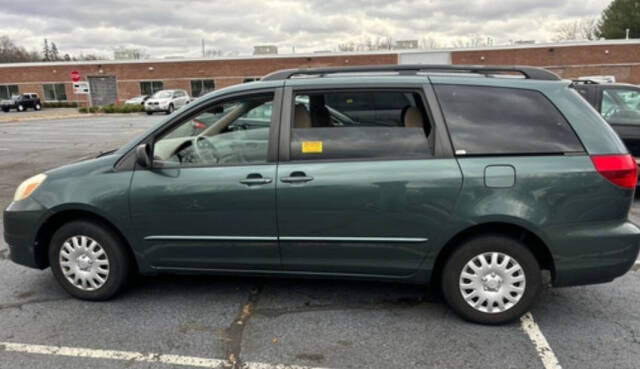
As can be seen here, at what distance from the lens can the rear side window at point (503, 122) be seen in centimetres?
310

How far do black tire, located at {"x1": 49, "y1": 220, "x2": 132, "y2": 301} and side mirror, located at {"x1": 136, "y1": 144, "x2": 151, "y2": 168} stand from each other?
2.10ft

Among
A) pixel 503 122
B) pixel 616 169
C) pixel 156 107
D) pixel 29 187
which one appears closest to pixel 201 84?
pixel 156 107

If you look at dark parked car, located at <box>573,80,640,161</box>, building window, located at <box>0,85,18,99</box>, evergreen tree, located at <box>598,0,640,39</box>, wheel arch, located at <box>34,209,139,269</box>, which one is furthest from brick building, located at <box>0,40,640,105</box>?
wheel arch, located at <box>34,209,139,269</box>

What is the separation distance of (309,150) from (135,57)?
47.4 m

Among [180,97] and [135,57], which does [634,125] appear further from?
[135,57]

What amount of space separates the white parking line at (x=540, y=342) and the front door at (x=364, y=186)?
88 centimetres

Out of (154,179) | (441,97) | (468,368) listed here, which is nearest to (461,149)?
(441,97)

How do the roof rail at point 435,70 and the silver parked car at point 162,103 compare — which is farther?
the silver parked car at point 162,103

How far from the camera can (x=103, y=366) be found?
112 inches

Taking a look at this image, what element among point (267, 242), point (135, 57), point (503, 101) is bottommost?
point (267, 242)

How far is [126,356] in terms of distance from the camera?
294 centimetres

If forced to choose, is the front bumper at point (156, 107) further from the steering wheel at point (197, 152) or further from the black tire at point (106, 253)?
the steering wheel at point (197, 152)

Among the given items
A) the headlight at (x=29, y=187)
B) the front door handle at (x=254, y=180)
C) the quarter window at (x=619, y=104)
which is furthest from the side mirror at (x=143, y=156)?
the quarter window at (x=619, y=104)

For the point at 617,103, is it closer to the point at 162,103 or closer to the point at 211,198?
the point at 211,198
